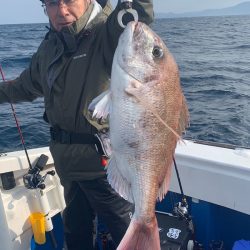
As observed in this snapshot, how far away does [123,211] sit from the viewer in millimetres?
2777

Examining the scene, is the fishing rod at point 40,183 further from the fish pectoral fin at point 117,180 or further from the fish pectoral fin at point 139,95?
the fish pectoral fin at point 139,95

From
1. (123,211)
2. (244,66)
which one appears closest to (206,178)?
(123,211)

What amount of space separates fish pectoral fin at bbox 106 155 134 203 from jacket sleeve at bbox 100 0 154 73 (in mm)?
786

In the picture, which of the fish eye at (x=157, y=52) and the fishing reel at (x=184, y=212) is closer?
the fish eye at (x=157, y=52)

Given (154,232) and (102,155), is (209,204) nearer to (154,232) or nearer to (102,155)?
(102,155)

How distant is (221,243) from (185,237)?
332 mm

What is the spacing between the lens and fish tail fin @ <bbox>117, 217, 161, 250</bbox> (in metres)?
1.76

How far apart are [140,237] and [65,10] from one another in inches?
62.2

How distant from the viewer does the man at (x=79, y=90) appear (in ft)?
8.24

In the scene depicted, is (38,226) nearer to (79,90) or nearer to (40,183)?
(40,183)

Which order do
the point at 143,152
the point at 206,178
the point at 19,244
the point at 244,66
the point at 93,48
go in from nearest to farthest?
the point at 143,152
the point at 93,48
the point at 206,178
the point at 19,244
the point at 244,66

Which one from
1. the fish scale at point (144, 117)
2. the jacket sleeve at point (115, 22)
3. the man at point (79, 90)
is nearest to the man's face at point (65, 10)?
the man at point (79, 90)

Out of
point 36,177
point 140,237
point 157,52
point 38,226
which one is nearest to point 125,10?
point 157,52

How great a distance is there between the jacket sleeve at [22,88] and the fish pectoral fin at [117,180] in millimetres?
1596
